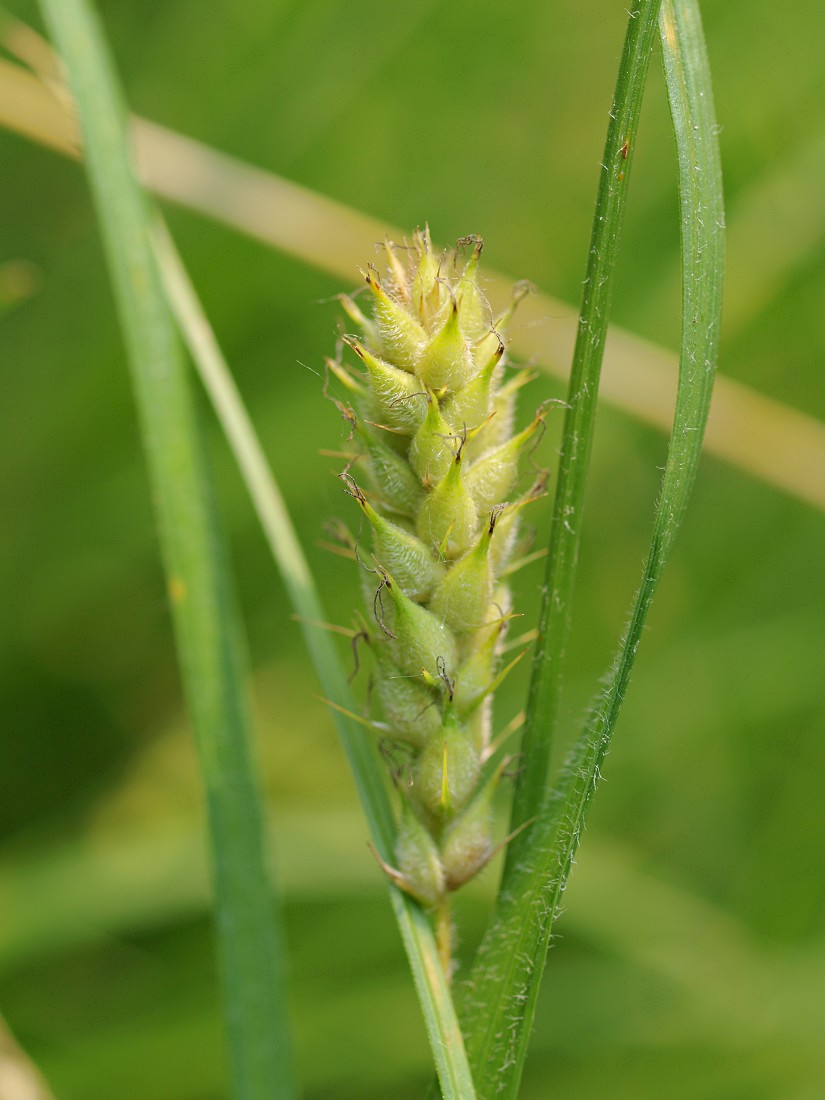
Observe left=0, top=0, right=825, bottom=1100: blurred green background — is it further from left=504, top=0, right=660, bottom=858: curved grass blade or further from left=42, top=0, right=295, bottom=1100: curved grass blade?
left=504, top=0, right=660, bottom=858: curved grass blade

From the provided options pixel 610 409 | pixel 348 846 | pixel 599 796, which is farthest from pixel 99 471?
pixel 599 796

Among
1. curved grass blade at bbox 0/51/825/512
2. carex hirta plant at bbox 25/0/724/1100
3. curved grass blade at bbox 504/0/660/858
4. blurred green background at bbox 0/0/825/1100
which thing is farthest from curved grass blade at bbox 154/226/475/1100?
blurred green background at bbox 0/0/825/1100

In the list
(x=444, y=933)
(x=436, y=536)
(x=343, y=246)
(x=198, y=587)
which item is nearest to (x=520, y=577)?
(x=343, y=246)

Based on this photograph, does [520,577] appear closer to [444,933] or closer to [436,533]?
[444,933]

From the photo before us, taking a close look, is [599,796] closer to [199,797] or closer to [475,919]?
[475,919]

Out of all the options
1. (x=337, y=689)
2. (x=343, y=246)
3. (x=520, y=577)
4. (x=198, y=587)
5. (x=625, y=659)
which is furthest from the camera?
(x=520, y=577)

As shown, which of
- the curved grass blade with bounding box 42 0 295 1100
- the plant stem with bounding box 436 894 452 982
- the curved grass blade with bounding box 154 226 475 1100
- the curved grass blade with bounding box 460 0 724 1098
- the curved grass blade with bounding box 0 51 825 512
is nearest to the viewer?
the curved grass blade with bounding box 460 0 724 1098
